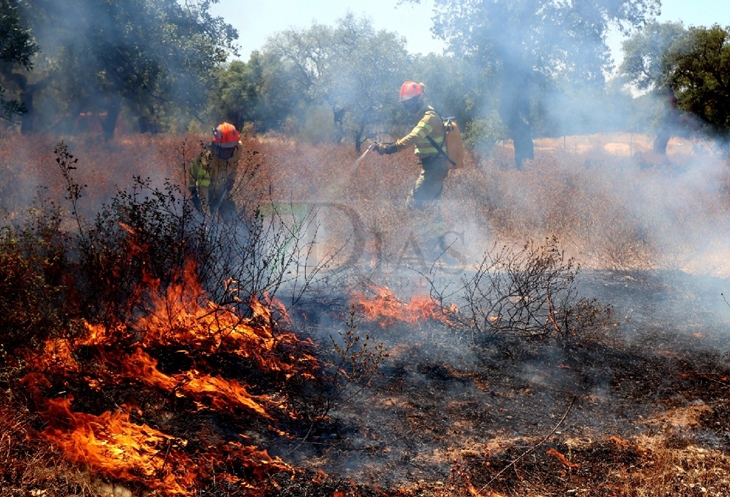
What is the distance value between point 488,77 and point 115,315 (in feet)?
47.1

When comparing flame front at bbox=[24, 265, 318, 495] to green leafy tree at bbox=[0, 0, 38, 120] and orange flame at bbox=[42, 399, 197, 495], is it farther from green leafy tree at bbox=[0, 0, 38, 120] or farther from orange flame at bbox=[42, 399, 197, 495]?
green leafy tree at bbox=[0, 0, 38, 120]

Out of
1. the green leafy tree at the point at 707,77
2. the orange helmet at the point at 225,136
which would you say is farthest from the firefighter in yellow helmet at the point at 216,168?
the green leafy tree at the point at 707,77

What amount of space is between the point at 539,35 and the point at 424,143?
9.42m

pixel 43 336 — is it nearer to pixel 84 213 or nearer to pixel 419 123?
pixel 419 123

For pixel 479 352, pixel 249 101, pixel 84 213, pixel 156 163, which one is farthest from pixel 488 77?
pixel 249 101

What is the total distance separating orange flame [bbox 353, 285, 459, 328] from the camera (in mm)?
4952

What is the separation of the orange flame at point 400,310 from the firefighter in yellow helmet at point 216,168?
2.08 meters

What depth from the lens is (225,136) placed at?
6.34 m

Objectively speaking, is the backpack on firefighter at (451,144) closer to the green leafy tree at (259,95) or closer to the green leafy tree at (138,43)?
the green leafy tree at (138,43)

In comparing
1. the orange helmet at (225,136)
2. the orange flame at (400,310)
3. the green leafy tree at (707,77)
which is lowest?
the orange flame at (400,310)

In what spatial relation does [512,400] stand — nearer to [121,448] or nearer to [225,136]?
[121,448]

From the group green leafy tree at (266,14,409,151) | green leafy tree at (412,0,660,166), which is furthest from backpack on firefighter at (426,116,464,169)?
green leafy tree at (266,14,409,151)

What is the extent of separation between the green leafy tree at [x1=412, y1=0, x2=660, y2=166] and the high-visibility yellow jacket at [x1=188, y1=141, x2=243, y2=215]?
430 inches

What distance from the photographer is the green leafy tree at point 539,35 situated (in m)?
14.9
